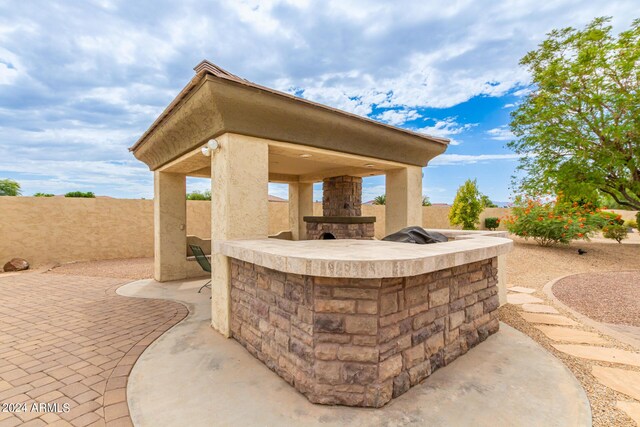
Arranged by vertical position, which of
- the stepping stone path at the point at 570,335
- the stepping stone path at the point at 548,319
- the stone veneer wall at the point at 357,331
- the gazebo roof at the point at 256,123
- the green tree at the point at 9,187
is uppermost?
the green tree at the point at 9,187

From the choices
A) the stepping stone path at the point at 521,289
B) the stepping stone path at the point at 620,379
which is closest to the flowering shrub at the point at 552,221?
the stepping stone path at the point at 521,289

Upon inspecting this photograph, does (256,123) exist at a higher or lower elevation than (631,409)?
higher

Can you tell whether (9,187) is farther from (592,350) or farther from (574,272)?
(574,272)

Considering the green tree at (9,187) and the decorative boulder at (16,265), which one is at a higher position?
the green tree at (9,187)

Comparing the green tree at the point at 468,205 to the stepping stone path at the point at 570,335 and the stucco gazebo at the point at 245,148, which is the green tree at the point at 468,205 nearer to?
the stucco gazebo at the point at 245,148

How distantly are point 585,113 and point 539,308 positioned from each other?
37.1ft

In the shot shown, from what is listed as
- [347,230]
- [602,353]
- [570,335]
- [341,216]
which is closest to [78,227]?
[341,216]

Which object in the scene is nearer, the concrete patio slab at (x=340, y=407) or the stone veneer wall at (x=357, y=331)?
the concrete patio slab at (x=340, y=407)

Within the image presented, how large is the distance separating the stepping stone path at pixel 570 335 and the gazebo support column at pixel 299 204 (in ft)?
27.4

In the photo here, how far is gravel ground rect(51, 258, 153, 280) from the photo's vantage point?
830 centimetres

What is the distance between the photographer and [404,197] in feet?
22.9

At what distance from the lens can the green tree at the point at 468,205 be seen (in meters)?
15.9

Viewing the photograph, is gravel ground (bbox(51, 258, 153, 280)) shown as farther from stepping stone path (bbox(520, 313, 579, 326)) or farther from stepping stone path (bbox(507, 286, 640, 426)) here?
stepping stone path (bbox(507, 286, 640, 426))

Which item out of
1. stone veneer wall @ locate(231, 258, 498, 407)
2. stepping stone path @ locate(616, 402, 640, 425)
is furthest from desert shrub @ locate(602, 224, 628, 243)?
stone veneer wall @ locate(231, 258, 498, 407)
